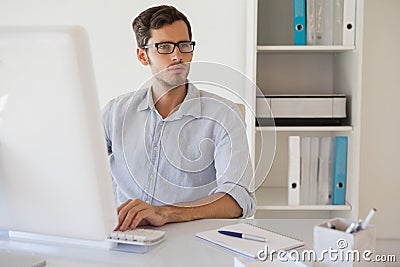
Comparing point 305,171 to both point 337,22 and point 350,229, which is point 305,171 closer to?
point 337,22

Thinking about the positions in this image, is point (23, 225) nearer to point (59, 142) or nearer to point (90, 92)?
point (59, 142)

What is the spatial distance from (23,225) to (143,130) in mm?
697

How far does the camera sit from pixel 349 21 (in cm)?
228

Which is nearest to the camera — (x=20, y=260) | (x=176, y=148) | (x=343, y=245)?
(x=343, y=245)

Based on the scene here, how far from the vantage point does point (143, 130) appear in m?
1.72

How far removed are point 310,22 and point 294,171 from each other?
2.05 ft

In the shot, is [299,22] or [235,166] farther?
[299,22]

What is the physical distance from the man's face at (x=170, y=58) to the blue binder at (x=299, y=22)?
2.56 feet

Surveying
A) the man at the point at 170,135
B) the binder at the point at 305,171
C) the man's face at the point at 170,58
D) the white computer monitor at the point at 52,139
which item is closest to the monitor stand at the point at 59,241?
the white computer monitor at the point at 52,139

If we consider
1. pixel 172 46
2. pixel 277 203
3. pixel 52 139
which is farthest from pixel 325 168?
pixel 52 139

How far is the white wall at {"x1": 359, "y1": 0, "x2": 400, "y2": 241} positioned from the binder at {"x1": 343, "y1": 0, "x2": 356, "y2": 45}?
0.31 metres

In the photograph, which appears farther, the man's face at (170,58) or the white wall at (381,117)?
the white wall at (381,117)

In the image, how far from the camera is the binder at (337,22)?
7.52 feet

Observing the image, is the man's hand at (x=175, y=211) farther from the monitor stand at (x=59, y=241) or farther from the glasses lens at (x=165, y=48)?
the glasses lens at (x=165, y=48)
